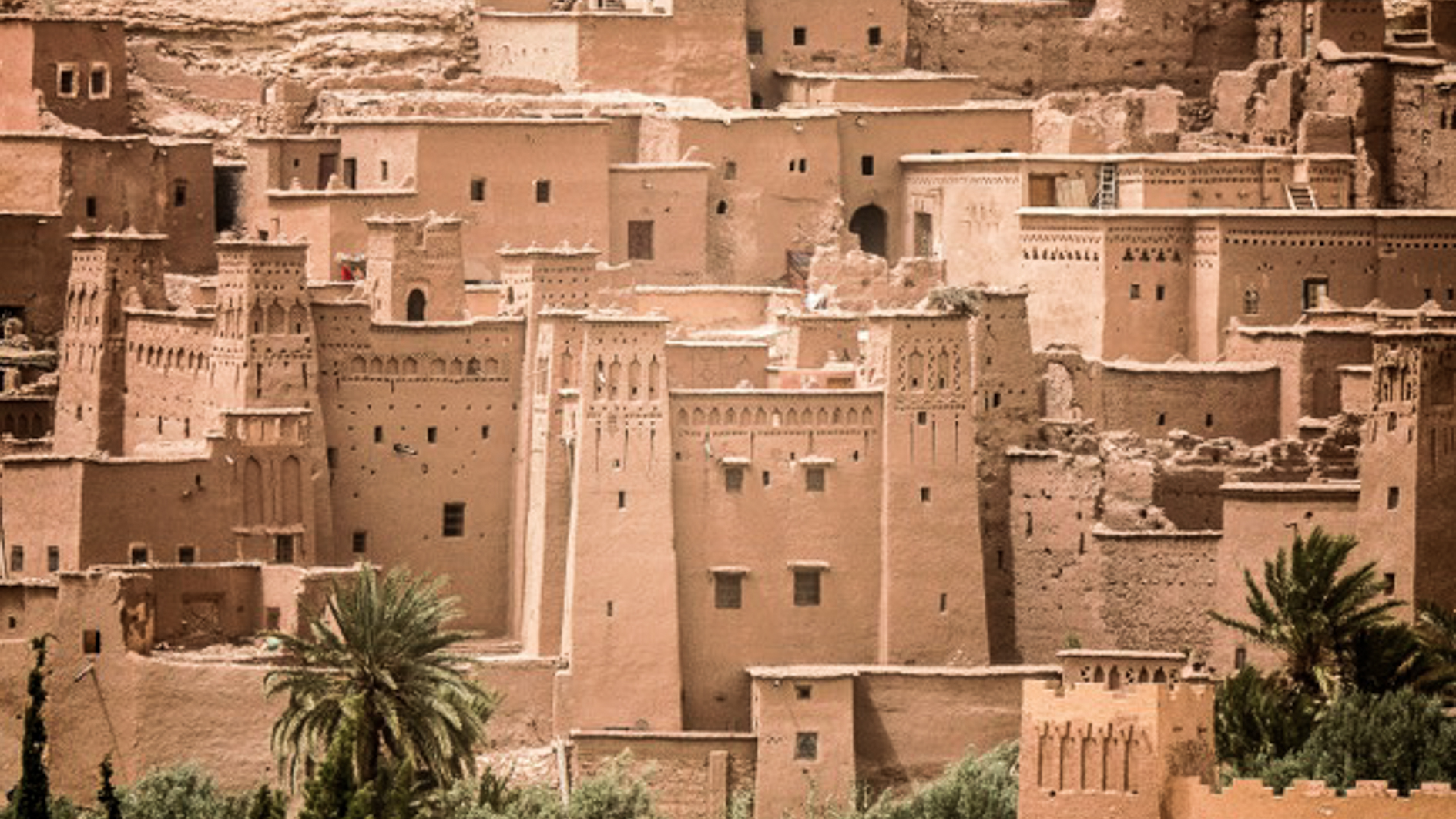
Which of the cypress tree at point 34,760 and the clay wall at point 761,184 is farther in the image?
the clay wall at point 761,184

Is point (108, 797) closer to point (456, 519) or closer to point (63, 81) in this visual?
point (456, 519)

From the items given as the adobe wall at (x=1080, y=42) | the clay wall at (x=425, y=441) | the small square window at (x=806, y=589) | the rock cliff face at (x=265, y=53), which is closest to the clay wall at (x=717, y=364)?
the clay wall at (x=425, y=441)

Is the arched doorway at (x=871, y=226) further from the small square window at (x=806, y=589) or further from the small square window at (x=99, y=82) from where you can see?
the small square window at (x=99, y=82)

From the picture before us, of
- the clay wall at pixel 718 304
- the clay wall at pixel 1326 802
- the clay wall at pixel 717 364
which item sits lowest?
the clay wall at pixel 1326 802

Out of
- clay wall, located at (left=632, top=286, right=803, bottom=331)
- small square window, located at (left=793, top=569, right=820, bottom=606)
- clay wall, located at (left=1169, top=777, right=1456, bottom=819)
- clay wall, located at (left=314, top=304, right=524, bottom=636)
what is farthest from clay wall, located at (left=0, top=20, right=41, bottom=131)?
clay wall, located at (left=1169, top=777, right=1456, bottom=819)

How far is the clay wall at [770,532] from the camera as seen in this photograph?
7400 cm

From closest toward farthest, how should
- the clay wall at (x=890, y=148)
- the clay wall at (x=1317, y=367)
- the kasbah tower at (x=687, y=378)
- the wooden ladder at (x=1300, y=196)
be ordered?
the kasbah tower at (x=687, y=378)
the clay wall at (x=1317, y=367)
the wooden ladder at (x=1300, y=196)
the clay wall at (x=890, y=148)

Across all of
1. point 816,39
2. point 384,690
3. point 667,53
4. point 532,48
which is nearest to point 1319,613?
point 384,690

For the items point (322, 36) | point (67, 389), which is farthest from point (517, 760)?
point (322, 36)

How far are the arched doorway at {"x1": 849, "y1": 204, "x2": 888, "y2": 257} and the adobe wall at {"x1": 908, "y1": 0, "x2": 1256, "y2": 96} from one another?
3.20 m

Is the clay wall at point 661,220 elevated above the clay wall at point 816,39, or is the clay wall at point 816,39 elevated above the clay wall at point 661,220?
the clay wall at point 816,39

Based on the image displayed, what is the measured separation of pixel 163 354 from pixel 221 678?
5.53 metres

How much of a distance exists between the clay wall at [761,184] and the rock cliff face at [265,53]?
2.95 meters

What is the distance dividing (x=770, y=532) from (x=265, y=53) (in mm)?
11731
